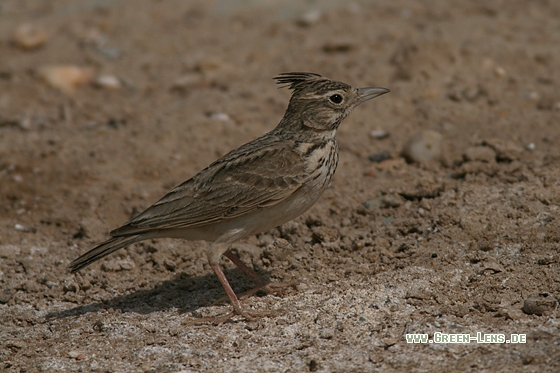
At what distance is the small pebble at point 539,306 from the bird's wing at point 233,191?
186cm

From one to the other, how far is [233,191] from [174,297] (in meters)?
1.05

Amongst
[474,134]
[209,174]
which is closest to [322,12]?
[474,134]

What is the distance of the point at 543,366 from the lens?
4164 millimetres

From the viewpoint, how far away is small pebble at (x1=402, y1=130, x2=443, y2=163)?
7.45 meters

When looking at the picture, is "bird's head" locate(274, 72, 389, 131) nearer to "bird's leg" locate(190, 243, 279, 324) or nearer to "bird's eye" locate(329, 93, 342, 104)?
"bird's eye" locate(329, 93, 342, 104)

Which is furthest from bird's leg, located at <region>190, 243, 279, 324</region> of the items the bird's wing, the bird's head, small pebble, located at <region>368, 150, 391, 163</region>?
small pebble, located at <region>368, 150, 391, 163</region>

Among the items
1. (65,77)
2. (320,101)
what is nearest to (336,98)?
(320,101)

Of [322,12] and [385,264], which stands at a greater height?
[322,12]

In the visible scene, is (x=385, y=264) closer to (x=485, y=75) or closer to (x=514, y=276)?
(x=514, y=276)

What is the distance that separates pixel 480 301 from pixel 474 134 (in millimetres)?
3201

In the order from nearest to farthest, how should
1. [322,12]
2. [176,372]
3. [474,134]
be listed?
1. [176,372]
2. [474,134]
3. [322,12]

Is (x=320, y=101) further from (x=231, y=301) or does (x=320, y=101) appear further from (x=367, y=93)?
(x=231, y=301)

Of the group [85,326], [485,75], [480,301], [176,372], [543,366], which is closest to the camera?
[543,366]

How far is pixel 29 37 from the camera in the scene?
37.8 ft
